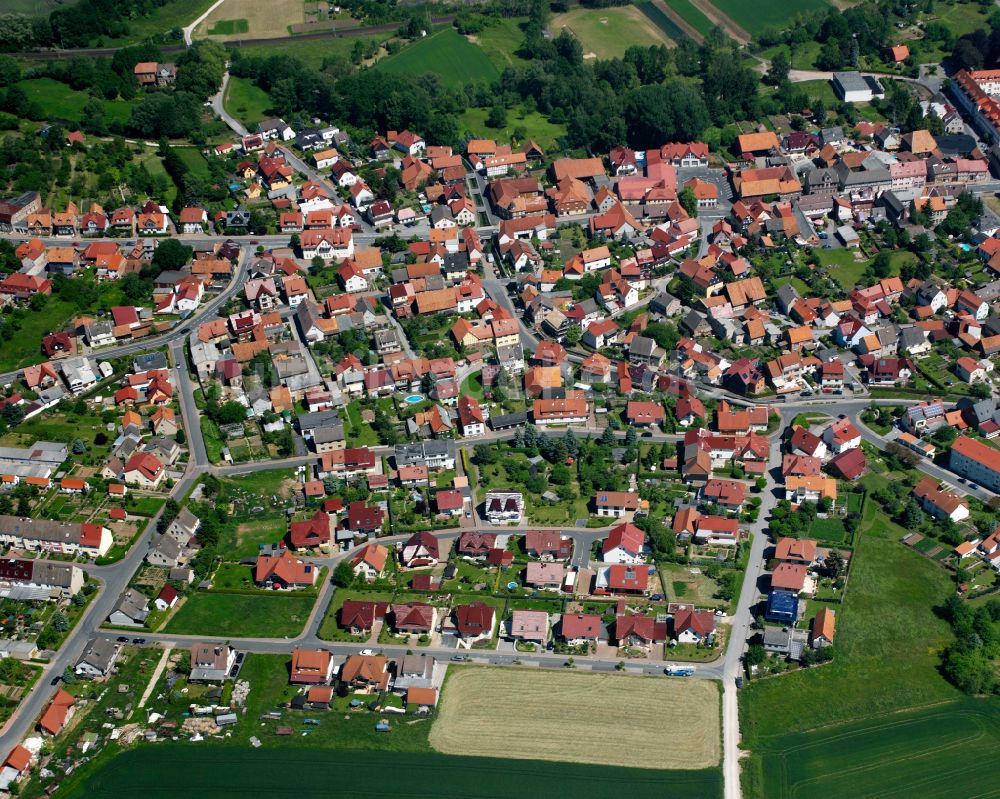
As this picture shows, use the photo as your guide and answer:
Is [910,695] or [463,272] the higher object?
[463,272]

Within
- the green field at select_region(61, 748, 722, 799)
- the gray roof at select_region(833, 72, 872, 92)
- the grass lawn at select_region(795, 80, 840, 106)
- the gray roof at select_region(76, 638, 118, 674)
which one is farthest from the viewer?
the grass lawn at select_region(795, 80, 840, 106)

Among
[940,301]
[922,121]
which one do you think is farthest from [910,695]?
[922,121]

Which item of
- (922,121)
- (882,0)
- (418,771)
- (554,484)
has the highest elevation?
(882,0)

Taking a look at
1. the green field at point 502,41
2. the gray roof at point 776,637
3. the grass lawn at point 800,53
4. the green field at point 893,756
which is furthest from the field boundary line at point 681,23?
the green field at point 893,756

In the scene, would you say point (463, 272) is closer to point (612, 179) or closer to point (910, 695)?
point (612, 179)

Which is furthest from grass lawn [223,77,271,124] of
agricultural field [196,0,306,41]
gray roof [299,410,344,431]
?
gray roof [299,410,344,431]

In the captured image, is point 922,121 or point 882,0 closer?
point 922,121

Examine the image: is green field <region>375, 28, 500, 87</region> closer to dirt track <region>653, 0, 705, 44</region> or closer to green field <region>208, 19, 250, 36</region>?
green field <region>208, 19, 250, 36</region>
